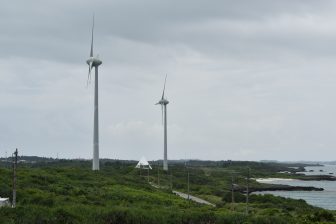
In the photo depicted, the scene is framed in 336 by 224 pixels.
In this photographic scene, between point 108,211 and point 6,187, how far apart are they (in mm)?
20344

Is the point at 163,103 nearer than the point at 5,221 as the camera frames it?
No

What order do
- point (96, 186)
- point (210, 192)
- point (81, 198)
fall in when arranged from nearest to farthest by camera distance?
point (81, 198) < point (96, 186) < point (210, 192)

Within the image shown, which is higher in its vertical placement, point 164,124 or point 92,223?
point 164,124

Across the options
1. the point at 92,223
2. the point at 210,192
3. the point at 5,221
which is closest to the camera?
the point at 5,221

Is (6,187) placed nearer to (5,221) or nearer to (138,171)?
(5,221)

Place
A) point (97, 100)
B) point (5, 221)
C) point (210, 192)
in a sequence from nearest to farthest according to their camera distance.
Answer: point (5, 221) → point (97, 100) → point (210, 192)

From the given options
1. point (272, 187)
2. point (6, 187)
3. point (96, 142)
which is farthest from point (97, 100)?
point (272, 187)

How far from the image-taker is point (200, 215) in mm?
39844

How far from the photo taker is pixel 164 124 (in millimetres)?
132000

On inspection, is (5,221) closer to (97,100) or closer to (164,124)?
(97,100)

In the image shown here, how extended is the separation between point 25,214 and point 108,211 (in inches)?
252

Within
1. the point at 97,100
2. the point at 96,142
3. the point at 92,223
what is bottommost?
the point at 92,223

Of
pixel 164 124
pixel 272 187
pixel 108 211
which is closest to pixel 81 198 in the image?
pixel 108 211

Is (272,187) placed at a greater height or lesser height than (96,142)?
lesser
